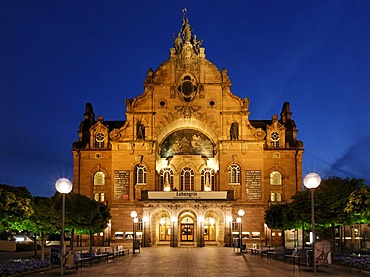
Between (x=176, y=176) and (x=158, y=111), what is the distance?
34.9ft

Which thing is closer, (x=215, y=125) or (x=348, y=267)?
(x=348, y=267)

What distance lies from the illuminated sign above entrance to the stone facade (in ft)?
5.54

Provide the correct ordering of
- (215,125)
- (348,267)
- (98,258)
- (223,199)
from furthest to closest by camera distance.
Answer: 1. (215,125)
2. (223,199)
3. (98,258)
4. (348,267)

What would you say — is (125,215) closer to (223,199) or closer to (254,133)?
(223,199)

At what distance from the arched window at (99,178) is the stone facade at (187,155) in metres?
0.13

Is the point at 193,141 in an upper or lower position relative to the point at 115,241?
upper

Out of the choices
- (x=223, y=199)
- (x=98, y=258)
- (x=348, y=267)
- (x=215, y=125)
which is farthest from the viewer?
(x=215, y=125)

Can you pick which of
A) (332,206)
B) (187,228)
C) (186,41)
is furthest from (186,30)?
(332,206)

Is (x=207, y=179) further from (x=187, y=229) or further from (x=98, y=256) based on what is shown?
(x=98, y=256)

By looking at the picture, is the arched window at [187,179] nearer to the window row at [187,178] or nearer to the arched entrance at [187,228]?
the window row at [187,178]

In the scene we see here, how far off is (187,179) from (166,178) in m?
3.38

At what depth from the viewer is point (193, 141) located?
90.8 m

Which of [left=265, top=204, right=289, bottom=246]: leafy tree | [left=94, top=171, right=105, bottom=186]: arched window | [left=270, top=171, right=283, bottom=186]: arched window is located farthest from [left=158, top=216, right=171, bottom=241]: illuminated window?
[left=270, top=171, right=283, bottom=186]: arched window

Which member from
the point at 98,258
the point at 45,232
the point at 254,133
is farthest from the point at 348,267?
the point at 254,133
